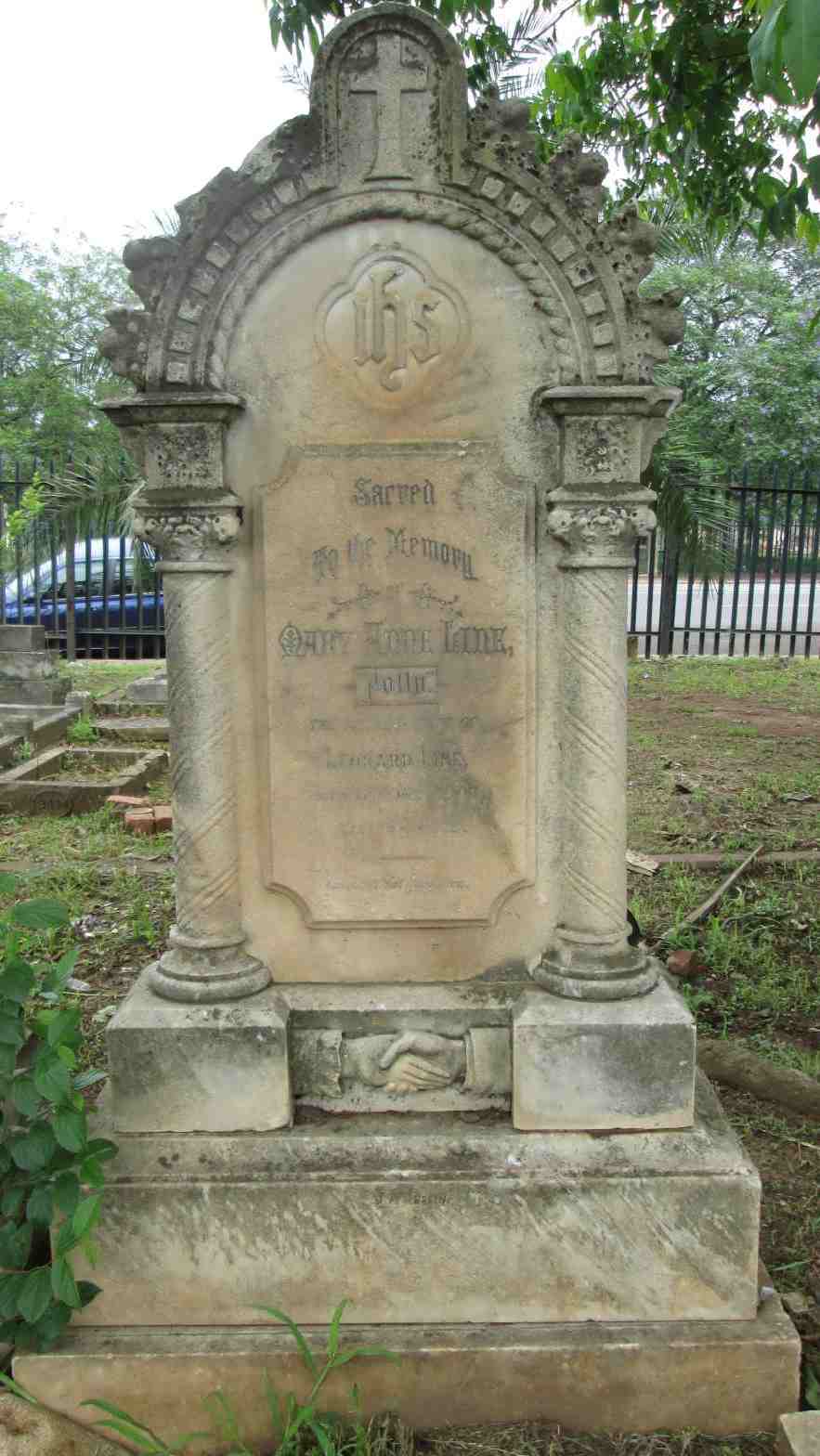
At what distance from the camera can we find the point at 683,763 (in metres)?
7.53

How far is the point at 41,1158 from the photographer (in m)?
2.24

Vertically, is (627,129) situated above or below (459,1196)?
above

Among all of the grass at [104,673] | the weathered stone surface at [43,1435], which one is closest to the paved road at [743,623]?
the grass at [104,673]

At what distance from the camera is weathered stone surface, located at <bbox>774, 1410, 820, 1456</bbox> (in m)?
2.17

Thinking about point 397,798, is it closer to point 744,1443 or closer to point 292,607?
point 292,607

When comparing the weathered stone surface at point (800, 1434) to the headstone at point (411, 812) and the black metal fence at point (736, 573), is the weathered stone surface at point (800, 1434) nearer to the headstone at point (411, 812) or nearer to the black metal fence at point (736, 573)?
the headstone at point (411, 812)

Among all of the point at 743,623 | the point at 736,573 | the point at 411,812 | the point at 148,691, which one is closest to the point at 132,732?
the point at 148,691

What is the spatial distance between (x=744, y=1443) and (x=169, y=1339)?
1.23 meters

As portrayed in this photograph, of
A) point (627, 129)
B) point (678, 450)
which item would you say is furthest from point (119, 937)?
point (678, 450)

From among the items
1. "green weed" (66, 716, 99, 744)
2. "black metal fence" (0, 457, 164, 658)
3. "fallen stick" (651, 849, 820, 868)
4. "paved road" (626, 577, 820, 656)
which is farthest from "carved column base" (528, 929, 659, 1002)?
"black metal fence" (0, 457, 164, 658)

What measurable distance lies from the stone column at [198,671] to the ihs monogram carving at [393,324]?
0.95 ft

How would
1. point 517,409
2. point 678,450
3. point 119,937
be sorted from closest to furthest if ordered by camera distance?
point 517,409
point 119,937
point 678,450

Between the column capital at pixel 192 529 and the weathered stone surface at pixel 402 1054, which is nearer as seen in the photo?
the column capital at pixel 192 529

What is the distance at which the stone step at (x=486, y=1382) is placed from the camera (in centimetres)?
237
